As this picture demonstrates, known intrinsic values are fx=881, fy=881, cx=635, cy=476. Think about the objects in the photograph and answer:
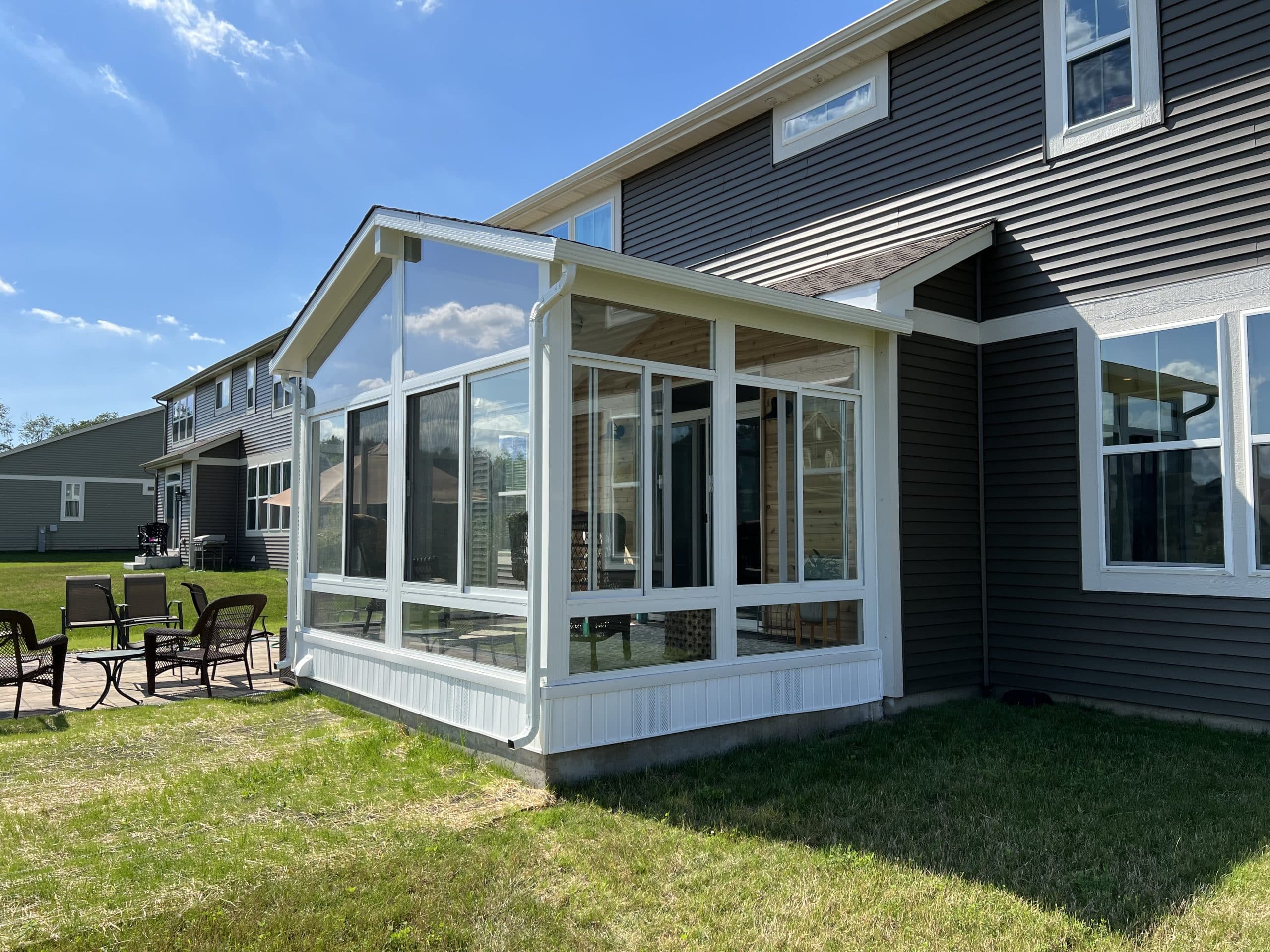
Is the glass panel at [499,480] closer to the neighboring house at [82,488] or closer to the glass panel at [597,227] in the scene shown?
the glass panel at [597,227]

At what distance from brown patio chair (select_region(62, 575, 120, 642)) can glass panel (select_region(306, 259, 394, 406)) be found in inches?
161

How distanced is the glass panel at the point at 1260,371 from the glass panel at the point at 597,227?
7.61m

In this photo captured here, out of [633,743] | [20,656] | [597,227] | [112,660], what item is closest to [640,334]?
[633,743]

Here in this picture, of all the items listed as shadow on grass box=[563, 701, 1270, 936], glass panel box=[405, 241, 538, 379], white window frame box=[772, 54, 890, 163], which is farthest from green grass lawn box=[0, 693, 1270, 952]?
white window frame box=[772, 54, 890, 163]

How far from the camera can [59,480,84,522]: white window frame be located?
30938 millimetres

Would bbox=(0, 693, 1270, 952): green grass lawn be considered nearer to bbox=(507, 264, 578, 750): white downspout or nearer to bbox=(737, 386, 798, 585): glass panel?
bbox=(507, 264, 578, 750): white downspout

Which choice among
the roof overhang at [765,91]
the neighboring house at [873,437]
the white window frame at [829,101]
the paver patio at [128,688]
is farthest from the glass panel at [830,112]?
the paver patio at [128,688]

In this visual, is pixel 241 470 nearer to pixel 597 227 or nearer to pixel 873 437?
pixel 597 227

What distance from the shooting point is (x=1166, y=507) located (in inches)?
258

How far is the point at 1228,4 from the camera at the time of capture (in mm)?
6348

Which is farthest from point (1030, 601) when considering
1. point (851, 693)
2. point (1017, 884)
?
point (1017, 884)

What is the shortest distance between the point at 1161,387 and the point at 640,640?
443 cm

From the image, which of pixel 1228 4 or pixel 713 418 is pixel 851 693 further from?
pixel 1228 4

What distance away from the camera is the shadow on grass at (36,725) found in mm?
6504
